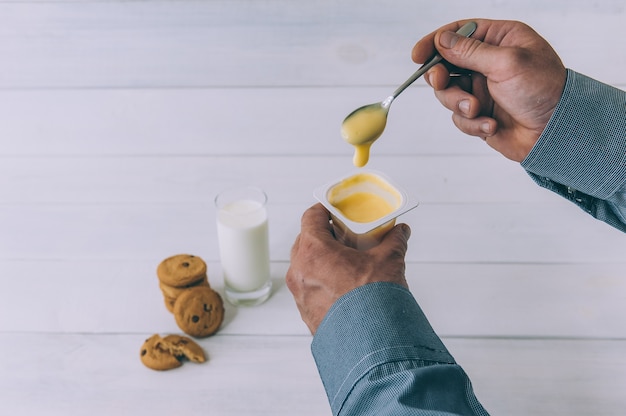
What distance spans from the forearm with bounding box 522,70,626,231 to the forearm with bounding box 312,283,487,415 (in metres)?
0.39

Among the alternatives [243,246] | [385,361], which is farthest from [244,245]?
[385,361]

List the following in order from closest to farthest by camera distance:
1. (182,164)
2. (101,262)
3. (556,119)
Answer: (556,119) < (101,262) < (182,164)

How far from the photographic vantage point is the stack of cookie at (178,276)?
1.09 m

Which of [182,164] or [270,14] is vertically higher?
[270,14]

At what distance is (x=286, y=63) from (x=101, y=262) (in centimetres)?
65

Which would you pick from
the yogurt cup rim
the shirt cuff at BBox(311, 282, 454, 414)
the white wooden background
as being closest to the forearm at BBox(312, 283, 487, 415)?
the shirt cuff at BBox(311, 282, 454, 414)

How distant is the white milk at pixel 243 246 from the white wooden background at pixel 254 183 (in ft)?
0.19

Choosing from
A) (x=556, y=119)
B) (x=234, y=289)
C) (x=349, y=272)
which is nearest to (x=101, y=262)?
(x=234, y=289)

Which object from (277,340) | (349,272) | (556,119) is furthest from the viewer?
(277,340)

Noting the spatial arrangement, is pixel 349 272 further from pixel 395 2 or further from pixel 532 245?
pixel 395 2

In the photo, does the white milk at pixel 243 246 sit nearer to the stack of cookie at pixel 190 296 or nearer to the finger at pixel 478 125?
the stack of cookie at pixel 190 296

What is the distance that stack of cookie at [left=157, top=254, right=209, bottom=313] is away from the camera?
3.58 ft

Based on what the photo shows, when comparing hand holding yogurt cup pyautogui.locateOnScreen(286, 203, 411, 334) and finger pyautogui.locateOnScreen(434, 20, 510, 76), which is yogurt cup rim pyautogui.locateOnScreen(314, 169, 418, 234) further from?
finger pyautogui.locateOnScreen(434, 20, 510, 76)

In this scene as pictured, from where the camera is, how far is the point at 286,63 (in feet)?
4.99
